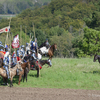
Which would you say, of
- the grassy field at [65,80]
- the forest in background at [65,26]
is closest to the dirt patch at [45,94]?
the grassy field at [65,80]

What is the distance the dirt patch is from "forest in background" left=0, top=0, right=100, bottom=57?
18.2ft

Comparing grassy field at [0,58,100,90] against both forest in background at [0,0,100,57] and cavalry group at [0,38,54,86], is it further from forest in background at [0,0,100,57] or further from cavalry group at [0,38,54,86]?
forest in background at [0,0,100,57]

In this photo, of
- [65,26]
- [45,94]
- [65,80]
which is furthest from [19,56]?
[65,26]

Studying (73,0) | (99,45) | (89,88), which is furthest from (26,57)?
(73,0)

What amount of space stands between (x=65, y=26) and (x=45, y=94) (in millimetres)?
97361

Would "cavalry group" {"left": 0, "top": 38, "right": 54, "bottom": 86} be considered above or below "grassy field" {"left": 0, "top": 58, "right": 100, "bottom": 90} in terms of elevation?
above

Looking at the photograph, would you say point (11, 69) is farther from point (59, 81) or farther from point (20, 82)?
point (59, 81)

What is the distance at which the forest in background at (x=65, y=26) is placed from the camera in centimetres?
4741

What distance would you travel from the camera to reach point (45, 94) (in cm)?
1212

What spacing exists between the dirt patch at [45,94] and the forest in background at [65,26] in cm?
554

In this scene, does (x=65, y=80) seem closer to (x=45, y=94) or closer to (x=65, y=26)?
(x=45, y=94)

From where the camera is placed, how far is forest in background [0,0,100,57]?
4741cm

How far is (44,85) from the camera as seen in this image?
49.0 feet

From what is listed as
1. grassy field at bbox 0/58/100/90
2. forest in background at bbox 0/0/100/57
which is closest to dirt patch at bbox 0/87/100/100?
grassy field at bbox 0/58/100/90
